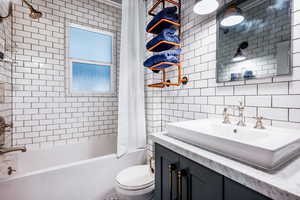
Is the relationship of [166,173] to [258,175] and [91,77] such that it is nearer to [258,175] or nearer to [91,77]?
[258,175]

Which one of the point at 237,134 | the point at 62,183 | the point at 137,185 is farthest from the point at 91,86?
the point at 237,134

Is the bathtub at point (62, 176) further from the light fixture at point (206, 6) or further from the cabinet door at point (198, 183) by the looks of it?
the light fixture at point (206, 6)

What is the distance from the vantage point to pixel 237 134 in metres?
0.90

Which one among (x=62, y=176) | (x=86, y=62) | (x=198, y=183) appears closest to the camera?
(x=198, y=183)

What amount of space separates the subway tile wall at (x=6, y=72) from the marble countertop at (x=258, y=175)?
2.10 metres

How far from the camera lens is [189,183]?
728 millimetres

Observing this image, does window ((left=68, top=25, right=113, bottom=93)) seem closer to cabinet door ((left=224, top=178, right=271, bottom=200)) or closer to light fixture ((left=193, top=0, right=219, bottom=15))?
light fixture ((left=193, top=0, right=219, bottom=15))

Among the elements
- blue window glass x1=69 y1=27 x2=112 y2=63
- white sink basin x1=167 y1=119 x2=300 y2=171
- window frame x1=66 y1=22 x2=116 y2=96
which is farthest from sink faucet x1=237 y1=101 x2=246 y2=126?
blue window glass x1=69 y1=27 x2=112 y2=63

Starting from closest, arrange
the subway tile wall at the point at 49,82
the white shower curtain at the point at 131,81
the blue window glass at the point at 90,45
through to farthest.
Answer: the white shower curtain at the point at 131,81, the subway tile wall at the point at 49,82, the blue window glass at the point at 90,45

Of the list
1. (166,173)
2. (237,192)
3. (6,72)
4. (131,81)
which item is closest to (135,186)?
(166,173)

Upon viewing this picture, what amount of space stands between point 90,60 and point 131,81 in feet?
3.62

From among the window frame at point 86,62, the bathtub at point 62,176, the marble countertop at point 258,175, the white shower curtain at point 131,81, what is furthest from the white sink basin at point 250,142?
the window frame at point 86,62

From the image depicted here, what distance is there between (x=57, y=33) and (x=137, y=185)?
239cm

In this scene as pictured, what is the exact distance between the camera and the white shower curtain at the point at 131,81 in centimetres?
176
